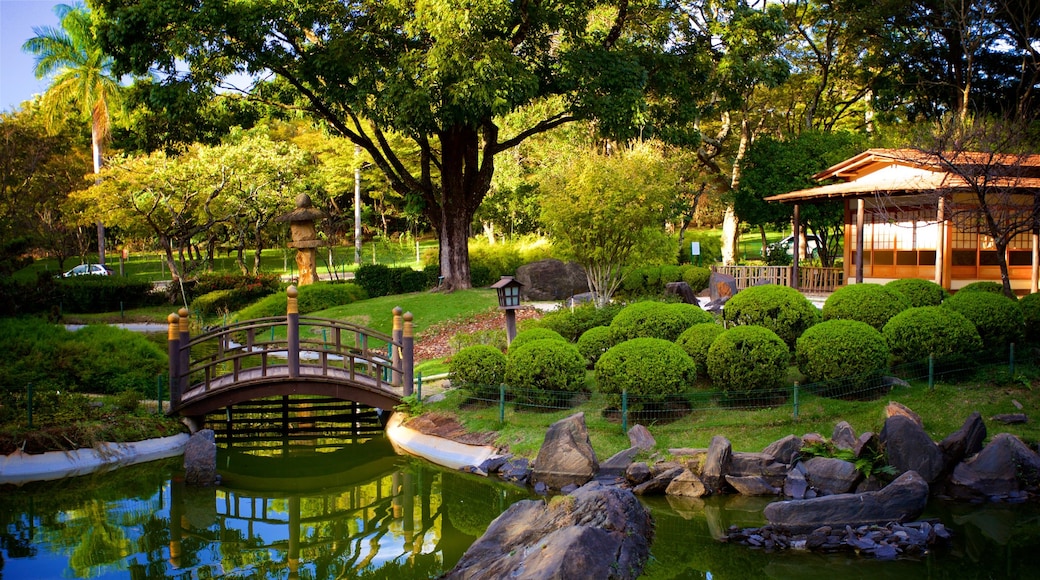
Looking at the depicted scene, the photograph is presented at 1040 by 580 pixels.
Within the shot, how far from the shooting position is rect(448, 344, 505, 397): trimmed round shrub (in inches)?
584

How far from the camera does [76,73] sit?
133 ft

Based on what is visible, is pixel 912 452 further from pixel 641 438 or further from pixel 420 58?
pixel 420 58

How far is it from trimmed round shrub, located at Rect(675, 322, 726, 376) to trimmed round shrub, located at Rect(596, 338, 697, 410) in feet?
1.91

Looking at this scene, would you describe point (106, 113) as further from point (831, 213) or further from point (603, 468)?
point (603, 468)

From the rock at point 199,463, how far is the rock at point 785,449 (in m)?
8.35

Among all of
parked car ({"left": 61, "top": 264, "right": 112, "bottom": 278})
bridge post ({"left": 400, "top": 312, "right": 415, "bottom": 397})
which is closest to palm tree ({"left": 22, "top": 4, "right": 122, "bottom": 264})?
parked car ({"left": 61, "top": 264, "right": 112, "bottom": 278})

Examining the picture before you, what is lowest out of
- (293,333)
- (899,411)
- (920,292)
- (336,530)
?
(336,530)

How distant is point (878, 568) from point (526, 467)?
5.05 m

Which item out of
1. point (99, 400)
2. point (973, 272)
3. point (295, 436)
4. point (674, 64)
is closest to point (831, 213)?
point (973, 272)

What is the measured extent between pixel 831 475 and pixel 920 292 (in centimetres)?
672

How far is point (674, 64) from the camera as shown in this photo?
85.2 feet

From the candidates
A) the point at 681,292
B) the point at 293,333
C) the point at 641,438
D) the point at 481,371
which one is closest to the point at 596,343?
the point at 481,371

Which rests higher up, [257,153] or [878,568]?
[257,153]

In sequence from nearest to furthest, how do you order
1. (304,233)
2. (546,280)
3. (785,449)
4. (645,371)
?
(785,449) < (645,371) < (546,280) < (304,233)
